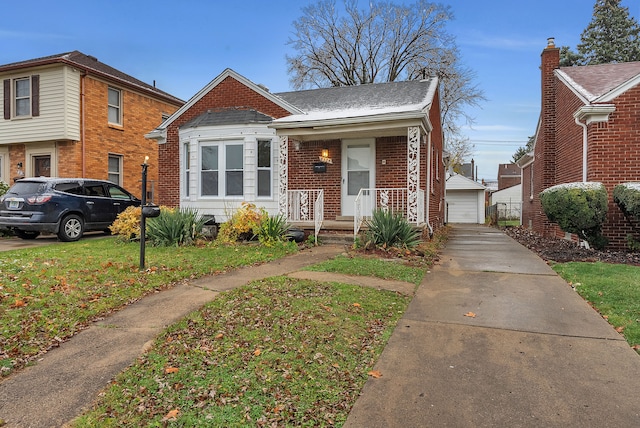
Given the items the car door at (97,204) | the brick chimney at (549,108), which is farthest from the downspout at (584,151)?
the car door at (97,204)

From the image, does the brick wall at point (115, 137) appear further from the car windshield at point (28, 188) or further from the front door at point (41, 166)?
the car windshield at point (28, 188)

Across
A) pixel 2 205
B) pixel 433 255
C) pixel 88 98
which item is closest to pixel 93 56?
pixel 88 98

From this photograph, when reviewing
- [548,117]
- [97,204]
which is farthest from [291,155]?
[548,117]

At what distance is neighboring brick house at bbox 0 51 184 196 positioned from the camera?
14656 mm

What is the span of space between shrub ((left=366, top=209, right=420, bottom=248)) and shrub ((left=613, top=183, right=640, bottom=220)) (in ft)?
14.0

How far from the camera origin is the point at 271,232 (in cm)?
923

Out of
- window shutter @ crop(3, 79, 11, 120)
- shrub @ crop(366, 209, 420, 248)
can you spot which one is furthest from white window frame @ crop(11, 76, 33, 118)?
shrub @ crop(366, 209, 420, 248)

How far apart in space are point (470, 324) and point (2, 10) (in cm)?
1850

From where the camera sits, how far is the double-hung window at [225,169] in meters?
11.4

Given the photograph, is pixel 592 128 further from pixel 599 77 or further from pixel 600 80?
pixel 599 77

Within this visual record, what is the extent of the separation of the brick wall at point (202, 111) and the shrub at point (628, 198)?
850 centimetres

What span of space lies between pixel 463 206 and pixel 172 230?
22638mm

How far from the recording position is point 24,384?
2.90m

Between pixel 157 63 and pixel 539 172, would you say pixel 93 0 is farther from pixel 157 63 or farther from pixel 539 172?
pixel 539 172
